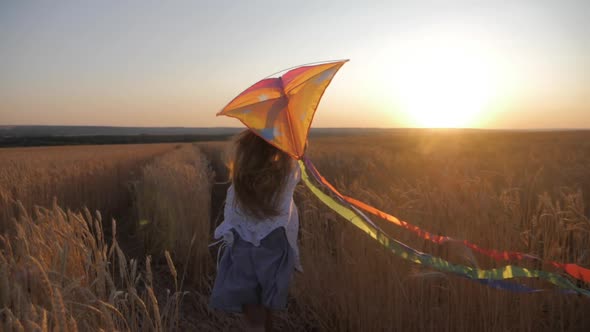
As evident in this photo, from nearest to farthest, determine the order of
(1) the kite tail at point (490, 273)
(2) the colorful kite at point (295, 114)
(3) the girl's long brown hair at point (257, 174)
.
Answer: (1) the kite tail at point (490, 273) < (2) the colorful kite at point (295, 114) < (3) the girl's long brown hair at point (257, 174)

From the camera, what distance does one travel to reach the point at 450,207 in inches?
85.5

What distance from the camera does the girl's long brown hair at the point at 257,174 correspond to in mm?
1697

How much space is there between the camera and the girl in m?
1.70

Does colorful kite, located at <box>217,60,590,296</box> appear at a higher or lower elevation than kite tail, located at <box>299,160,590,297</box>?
higher

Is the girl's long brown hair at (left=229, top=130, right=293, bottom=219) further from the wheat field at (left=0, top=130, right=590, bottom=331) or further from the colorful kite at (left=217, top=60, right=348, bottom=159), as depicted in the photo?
the wheat field at (left=0, top=130, right=590, bottom=331)

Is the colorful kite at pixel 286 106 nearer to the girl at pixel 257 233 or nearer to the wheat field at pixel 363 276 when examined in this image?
the girl at pixel 257 233

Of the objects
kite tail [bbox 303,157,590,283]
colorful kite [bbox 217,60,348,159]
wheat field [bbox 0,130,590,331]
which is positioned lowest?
wheat field [bbox 0,130,590,331]

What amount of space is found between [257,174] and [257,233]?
0.26 m

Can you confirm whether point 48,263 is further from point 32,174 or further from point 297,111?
point 32,174

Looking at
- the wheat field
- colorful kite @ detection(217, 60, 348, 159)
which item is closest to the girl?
colorful kite @ detection(217, 60, 348, 159)

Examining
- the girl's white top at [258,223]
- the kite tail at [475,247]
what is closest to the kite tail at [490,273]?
the kite tail at [475,247]

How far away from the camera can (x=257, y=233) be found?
1.74 metres

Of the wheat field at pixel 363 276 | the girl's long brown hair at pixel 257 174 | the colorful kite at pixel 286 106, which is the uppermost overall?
the colorful kite at pixel 286 106

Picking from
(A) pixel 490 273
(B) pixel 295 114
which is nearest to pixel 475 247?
(A) pixel 490 273
